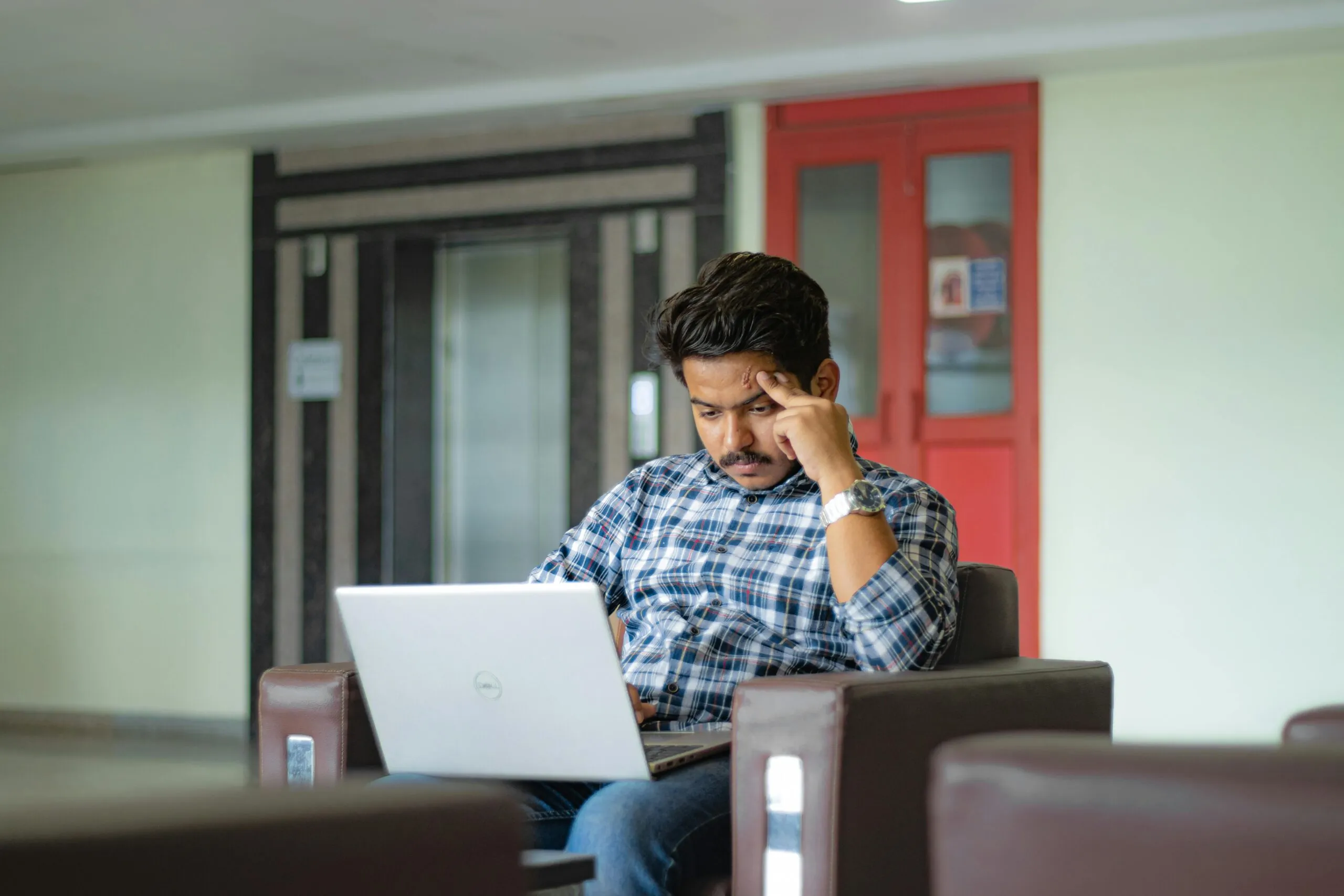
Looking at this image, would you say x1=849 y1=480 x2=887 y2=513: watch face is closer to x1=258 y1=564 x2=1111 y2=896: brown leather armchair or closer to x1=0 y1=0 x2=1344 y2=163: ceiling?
x1=258 y1=564 x2=1111 y2=896: brown leather armchair

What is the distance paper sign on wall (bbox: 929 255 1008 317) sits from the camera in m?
4.86

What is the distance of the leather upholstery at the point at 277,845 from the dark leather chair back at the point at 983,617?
55.0 inches

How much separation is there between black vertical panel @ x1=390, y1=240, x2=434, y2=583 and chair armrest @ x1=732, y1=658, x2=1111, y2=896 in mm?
4280

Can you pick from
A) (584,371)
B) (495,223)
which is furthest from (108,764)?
(495,223)

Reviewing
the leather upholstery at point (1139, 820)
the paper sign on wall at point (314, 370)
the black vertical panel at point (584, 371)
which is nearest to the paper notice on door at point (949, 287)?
the black vertical panel at point (584, 371)

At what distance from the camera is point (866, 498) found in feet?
6.44

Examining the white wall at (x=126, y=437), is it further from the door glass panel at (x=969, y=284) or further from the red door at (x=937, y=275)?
the door glass panel at (x=969, y=284)

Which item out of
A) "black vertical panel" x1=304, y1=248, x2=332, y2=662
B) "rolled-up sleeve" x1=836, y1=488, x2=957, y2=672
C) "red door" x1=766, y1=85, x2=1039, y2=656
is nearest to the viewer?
"rolled-up sleeve" x1=836, y1=488, x2=957, y2=672

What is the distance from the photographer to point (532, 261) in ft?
18.8

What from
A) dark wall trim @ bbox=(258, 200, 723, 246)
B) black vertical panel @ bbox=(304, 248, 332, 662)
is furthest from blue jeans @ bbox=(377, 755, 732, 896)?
black vertical panel @ bbox=(304, 248, 332, 662)

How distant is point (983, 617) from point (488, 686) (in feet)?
2.74

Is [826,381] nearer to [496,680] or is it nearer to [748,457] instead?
[748,457]

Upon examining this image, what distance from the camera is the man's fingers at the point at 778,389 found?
6.98ft

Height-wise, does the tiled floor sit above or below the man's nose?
below
